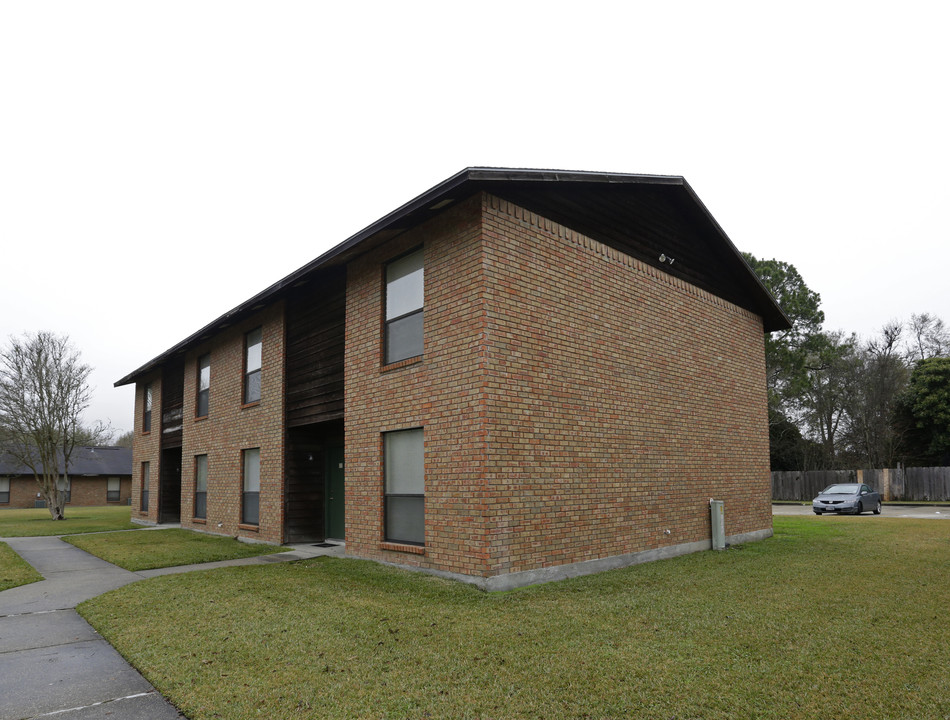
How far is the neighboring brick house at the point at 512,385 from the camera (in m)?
8.44

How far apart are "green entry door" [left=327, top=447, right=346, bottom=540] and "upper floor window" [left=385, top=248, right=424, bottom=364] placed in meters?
4.29

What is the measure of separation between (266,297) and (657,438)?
27.7 feet

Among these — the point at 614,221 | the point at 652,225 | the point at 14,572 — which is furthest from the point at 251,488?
the point at 652,225

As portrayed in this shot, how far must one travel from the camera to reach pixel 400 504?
9.67 m

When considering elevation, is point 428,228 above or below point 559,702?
above

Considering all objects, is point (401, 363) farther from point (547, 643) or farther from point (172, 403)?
point (172, 403)

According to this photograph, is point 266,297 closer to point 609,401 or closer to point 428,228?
point 428,228

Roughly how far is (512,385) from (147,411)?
63.1ft

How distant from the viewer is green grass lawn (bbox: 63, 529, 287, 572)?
11.1 meters

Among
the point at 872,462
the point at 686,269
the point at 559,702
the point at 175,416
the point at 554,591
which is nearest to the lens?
the point at 559,702

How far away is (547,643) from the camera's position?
5.75 m

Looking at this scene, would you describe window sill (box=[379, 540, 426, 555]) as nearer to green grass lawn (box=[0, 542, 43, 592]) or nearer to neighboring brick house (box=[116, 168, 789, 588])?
neighboring brick house (box=[116, 168, 789, 588])

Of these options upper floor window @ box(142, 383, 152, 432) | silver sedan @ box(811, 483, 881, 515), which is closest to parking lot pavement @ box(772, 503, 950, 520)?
silver sedan @ box(811, 483, 881, 515)

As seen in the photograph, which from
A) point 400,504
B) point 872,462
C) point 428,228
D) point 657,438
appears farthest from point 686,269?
point 872,462
